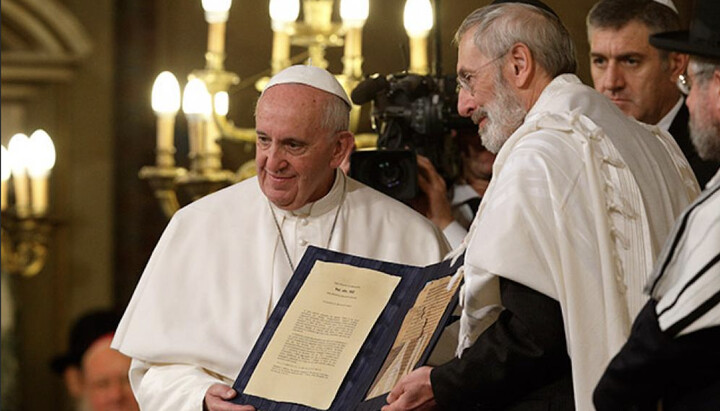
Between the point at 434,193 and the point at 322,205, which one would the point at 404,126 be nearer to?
the point at 434,193

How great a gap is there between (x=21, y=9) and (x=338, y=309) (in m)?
6.93

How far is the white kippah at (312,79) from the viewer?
13.5 ft

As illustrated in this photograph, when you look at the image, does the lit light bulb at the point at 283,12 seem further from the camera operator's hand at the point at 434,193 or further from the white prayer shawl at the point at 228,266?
the white prayer shawl at the point at 228,266

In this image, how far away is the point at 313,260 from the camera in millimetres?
3820

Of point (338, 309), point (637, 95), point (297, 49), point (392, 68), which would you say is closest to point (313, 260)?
point (338, 309)

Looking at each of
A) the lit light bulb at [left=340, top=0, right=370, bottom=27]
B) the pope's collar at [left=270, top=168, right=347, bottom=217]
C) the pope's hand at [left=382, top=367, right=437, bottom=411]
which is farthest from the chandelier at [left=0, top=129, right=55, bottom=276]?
the pope's hand at [left=382, top=367, right=437, bottom=411]

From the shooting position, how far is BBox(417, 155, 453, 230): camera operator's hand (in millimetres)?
4711

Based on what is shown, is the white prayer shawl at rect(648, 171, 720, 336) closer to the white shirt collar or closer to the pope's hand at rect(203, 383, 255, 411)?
the pope's hand at rect(203, 383, 255, 411)

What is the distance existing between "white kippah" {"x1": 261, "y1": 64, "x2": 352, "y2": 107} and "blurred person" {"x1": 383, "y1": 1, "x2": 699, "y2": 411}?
2.48 feet

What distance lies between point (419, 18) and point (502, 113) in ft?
5.06

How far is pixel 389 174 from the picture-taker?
454cm

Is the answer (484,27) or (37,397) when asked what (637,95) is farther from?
(37,397)

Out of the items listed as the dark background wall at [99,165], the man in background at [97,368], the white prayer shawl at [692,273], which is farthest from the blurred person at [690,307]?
the dark background wall at [99,165]

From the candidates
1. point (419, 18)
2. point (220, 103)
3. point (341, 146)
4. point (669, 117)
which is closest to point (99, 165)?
point (220, 103)
